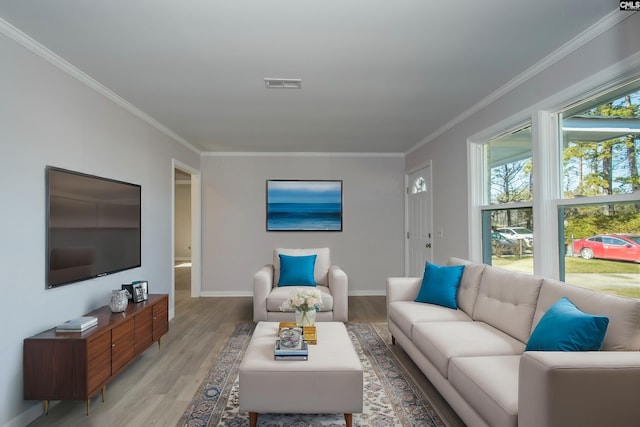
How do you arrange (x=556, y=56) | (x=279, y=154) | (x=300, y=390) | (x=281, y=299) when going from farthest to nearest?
(x=279, y=154) → (x=281, y=299) → (x=556, y=56) → (x=300, y=390)

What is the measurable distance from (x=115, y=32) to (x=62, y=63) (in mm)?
740

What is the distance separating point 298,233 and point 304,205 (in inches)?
19.4

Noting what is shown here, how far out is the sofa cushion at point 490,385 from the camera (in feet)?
5.54

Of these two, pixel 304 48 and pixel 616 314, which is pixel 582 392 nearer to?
pixel 616 314

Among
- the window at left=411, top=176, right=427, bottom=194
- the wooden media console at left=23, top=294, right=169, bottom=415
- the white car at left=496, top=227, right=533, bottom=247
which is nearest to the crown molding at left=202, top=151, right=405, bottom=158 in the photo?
the window at left=411, top=176, right=427, bottom=194

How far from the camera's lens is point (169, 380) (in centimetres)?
292

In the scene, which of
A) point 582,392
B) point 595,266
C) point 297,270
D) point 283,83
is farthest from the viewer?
point 297,270

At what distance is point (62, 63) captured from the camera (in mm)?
2705

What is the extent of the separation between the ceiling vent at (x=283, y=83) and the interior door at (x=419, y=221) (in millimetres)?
2841

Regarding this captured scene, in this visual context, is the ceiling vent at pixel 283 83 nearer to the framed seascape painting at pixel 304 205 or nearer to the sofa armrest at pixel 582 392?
the sofa armrest at pixel 582 392

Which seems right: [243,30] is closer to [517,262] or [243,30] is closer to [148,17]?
[148,17]

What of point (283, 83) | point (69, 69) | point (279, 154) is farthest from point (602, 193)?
point (279, 154)

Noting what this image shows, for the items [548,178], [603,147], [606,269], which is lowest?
[606,269]

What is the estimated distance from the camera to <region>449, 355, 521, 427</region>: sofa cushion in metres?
1.69
